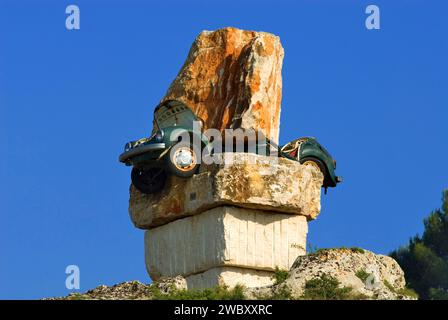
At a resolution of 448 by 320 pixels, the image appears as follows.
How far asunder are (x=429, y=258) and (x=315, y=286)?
24.2 meters

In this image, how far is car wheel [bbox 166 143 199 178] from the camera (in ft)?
162

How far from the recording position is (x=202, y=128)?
166 ft

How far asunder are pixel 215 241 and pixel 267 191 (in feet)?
6.36

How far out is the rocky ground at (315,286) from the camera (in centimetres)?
4311

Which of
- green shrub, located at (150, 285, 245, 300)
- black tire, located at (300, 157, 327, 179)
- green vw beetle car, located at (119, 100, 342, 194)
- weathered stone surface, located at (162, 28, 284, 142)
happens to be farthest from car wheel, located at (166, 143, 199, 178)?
green shrub, located at (150, 285, 245, 300)

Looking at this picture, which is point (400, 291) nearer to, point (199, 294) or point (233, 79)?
point (199, 294)

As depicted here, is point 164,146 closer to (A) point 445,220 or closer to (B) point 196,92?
(B) point 196,92

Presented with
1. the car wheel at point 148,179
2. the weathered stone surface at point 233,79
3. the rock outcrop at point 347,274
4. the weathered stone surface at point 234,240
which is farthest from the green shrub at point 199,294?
the weathered stone surface at point 233,79

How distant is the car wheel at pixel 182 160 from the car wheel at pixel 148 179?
1.07 m

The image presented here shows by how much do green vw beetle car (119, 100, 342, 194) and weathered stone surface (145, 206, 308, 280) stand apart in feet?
4.65

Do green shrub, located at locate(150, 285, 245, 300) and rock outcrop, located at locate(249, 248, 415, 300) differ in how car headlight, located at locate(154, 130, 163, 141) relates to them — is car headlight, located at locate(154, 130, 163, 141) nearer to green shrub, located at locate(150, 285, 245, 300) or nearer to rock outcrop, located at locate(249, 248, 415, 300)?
green shrub, located at locate(150, 285, 245, 300)

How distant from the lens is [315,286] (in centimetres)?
4350
